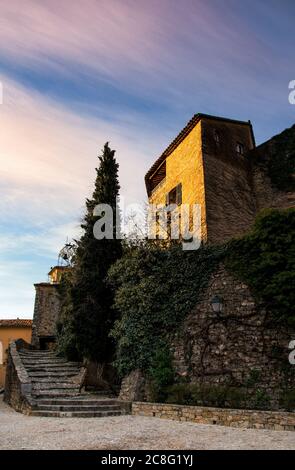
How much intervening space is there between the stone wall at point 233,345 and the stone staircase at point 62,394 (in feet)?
7.74

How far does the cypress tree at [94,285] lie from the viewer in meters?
12.8

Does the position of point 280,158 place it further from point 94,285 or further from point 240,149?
point 94,285

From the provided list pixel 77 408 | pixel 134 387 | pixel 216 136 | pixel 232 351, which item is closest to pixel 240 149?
pixel 216 136

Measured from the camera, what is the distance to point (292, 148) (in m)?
16.9

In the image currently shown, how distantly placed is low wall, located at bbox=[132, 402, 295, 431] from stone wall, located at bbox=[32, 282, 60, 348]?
53.6ft

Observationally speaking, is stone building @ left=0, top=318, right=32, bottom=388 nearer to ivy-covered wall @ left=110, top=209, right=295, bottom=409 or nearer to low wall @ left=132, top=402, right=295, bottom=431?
ivy-covered wall @ left=110, top=209, right=295, bottom=409

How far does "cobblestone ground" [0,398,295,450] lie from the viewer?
589cm

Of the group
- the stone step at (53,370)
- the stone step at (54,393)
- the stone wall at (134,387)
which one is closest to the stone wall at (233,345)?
the stone wall at (134,387)

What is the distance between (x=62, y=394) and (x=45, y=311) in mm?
15095

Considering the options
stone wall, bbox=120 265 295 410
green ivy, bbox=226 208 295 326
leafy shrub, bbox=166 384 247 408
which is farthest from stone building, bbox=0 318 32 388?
green ivy, bbox=226 208 295 326

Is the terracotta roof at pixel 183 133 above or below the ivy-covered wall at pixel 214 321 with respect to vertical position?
above

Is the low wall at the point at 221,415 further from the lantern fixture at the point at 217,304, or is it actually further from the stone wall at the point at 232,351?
the lantern fixture at the point at 217,304

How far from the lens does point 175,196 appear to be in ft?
58.9

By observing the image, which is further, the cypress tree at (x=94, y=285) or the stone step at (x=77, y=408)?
Answer: the cypress tree at (x=94, y=285)
